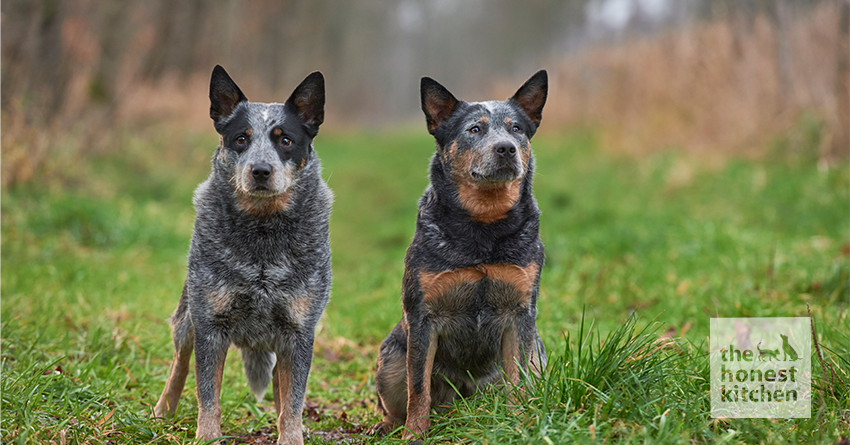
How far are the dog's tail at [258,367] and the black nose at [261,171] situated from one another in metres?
0.93

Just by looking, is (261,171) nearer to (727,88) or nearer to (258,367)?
(258,367)

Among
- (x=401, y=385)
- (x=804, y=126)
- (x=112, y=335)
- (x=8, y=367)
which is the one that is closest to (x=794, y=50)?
(x=804, y=126)

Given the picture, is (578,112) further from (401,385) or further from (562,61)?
(401,385)

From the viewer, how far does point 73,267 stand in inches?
235

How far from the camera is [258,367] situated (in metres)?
3.35

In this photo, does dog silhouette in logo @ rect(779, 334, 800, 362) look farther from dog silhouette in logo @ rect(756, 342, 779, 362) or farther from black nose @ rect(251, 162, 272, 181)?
black nose @ rect(251, 162, 272, 181)

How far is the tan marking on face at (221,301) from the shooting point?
2.93 metres

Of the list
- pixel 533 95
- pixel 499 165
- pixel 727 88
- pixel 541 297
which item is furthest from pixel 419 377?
pixel 727 88

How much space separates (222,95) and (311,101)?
44 cm

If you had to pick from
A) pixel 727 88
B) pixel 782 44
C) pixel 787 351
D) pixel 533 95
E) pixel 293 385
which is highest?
pixel 782 44

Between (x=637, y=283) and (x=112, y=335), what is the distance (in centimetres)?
428

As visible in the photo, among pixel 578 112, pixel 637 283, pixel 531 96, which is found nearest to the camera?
pixel 531 96

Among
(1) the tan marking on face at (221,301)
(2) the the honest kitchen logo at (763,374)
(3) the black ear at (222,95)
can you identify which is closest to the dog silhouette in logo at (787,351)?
(2) the the honest kitchen logo at (763,374)

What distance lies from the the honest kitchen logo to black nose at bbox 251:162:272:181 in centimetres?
218
